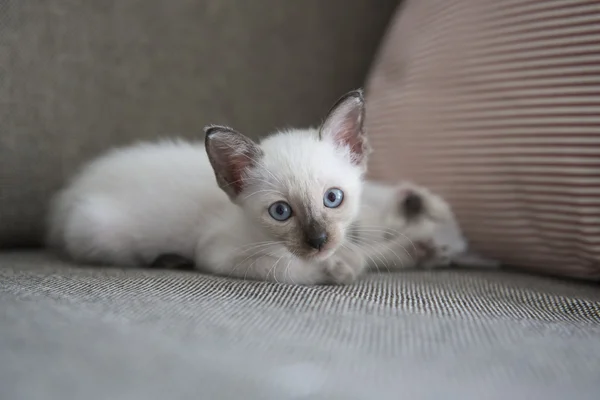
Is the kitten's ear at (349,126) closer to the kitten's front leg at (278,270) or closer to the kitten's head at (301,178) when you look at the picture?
the kitten's head at (301,178)

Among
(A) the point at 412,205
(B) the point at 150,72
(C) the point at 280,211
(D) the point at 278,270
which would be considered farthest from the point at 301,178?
(B) the point at 150,72

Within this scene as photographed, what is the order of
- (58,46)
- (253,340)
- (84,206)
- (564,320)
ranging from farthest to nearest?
(58,46)
(84,206)
(564,320)
(253,340)

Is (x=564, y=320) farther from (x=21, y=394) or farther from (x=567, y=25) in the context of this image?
(x=21, y=394)

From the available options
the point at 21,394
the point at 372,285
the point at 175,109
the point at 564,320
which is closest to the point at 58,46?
the point at 175,109

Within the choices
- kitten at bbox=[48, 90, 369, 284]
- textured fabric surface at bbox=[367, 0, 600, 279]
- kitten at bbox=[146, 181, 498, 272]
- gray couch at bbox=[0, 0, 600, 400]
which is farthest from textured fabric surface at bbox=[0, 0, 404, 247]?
kitten at bbox=[146, 181, 498, 272]

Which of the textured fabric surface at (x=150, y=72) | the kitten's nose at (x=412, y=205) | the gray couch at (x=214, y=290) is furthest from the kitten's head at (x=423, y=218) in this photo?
the textured fabric surface at (x=150, y=72)
